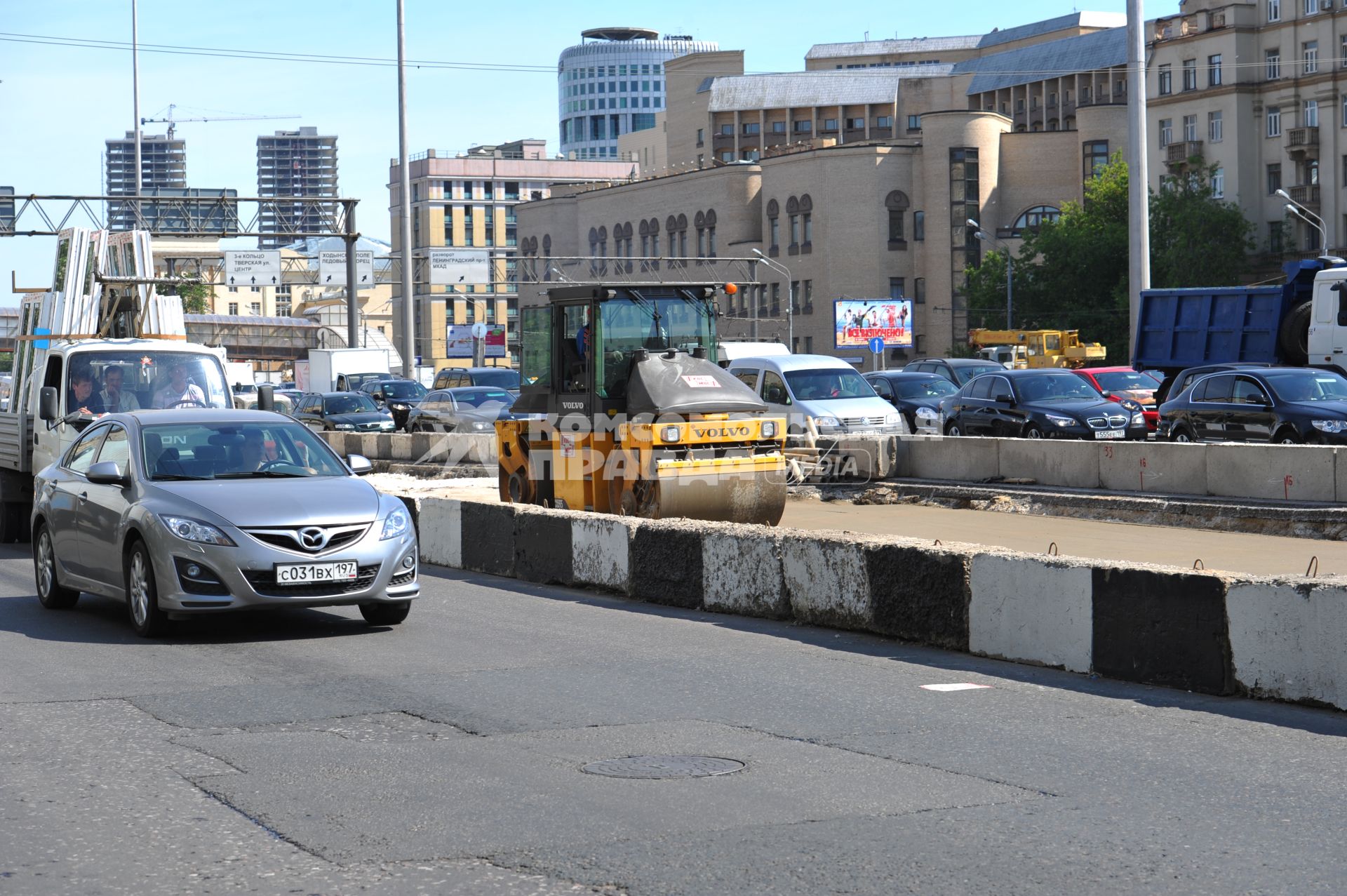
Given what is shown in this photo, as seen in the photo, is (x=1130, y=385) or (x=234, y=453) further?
(x=1130, y=385)

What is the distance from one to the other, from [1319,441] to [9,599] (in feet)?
53.8

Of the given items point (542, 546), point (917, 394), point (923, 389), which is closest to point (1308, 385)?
point (917, 394)

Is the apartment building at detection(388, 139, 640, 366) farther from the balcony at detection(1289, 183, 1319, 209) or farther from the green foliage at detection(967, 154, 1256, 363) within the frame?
the balcony at detection(1289, 183, 1319, 209)

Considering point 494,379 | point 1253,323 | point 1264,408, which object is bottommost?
point 1264,408

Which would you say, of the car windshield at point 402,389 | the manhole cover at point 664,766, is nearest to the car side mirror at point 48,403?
the manhole cover at point 664,766

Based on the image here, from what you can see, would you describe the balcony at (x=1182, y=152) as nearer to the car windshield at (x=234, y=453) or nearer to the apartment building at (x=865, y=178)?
the apartment building at (x=865, y=178)

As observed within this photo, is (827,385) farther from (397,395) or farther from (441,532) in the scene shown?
(397,395)

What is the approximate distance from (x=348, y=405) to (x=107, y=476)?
1267 inches

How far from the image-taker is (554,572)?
47.6 ft

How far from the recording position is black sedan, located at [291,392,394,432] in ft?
138

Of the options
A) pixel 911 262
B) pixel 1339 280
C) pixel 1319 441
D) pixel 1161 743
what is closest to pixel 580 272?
pixel 911 262

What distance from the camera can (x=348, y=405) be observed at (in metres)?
43.3

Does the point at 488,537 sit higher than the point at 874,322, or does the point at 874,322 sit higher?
the point at 874,322

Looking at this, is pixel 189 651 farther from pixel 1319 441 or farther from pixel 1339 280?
pixel 1339 280
